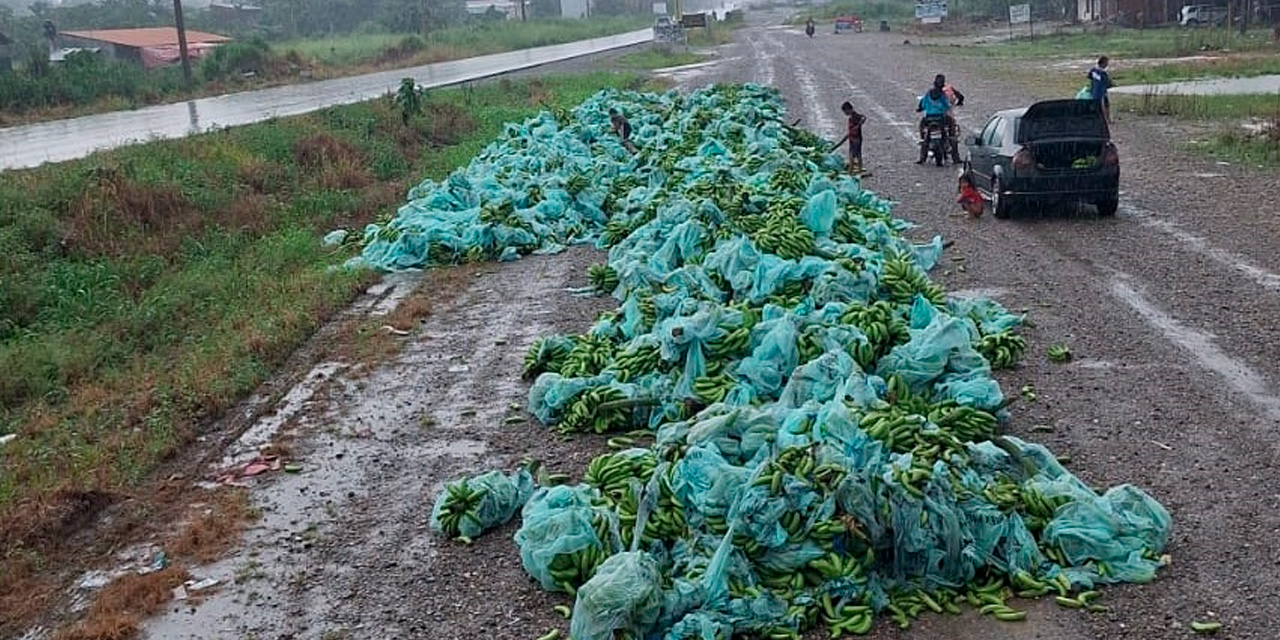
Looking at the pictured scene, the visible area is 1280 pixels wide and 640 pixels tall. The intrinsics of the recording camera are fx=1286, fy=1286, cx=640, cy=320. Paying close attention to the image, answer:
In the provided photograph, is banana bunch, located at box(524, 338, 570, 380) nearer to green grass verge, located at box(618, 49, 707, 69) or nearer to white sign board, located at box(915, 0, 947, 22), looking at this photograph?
green grass verge, located at box(618, 49, 707, 69)

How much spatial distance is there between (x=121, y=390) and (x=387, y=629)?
584 cm

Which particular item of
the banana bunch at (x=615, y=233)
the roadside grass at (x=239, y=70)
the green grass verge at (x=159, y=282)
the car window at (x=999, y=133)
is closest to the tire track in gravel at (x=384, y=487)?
the green grass verge at (x=159, y=282)

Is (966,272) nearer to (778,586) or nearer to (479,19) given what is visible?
(778,586)

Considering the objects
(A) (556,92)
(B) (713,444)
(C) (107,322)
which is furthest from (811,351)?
(A) (556,92)

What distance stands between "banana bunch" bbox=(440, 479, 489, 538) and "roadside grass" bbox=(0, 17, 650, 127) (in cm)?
3210

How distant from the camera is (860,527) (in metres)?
6.68

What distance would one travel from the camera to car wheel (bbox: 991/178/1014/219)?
1656cm

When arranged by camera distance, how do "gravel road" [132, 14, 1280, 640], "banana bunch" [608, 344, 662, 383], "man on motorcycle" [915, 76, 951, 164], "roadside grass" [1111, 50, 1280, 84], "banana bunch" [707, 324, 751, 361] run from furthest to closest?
"roadside grass" [1111, 50, 1280, 84], "man on motorcycle" [915, 76, 951, 164], "banana bunch" [608, 344, 662, 383], "banana bunch" [707, 324, 751, 361], "gravel road" [132, 14, 1280, 640]

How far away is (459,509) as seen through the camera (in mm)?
7762

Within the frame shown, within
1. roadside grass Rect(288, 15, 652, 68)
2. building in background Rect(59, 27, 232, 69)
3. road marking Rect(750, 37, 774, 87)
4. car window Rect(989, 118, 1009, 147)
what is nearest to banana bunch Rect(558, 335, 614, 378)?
car window Rect(989, 118, 1009, 147)

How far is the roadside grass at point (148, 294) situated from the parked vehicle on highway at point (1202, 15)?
48.8 metres

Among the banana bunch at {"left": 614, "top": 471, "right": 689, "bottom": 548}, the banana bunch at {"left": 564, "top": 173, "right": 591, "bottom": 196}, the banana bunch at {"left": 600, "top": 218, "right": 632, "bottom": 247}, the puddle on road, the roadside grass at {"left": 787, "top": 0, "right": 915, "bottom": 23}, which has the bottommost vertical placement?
the banana bunch at {"left": 614, "top": 471, "right": 689, "bottom": 548}

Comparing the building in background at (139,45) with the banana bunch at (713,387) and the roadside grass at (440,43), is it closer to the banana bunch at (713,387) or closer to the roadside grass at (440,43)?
the roadside grass at (440,43)

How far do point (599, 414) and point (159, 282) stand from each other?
8.46m
